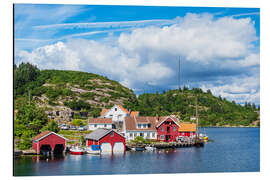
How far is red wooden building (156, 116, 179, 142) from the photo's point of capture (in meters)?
48.0

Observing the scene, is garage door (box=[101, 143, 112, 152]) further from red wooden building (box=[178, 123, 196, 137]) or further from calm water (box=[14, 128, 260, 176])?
red wooden building (box=[178, 123, 196, 137])

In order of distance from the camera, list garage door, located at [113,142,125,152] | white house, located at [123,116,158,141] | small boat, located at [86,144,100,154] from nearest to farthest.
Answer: small boat, located at [86,144,100,154]
garage door, located at [113,142,125,152]
white house, located at [123,116,158,141]

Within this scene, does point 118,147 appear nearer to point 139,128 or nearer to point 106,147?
point 106,147

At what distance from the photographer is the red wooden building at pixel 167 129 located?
4797 centimetres

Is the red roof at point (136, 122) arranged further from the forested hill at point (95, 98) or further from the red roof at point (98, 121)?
the forested hill at point (95, 98)

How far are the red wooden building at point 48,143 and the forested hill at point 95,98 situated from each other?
12.2 meters

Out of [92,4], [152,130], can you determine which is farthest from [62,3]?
[152,130]

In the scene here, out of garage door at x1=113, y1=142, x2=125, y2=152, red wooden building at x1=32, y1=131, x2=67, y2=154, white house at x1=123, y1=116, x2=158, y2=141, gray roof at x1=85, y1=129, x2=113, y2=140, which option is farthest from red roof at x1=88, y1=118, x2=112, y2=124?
red wooden building at x1=32, y1=131, x2=67, y2=154

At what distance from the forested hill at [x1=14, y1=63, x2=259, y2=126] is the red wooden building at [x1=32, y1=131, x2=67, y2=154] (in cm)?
1218

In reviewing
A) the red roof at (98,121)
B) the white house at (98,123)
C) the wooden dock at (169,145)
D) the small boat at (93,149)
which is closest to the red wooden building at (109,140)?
the small boat at (93,149)

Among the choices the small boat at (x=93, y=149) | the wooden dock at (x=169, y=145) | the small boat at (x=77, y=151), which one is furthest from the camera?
the wooden dock at (x=169, y=145)
